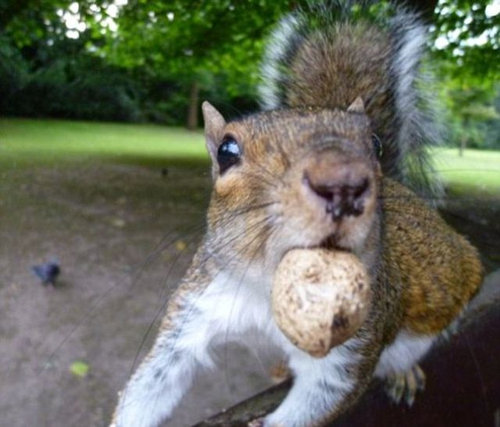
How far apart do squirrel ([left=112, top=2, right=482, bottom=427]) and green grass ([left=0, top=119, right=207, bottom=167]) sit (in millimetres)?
3361

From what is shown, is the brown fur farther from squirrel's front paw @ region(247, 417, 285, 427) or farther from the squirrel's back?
squirrel's front paw @ region(247, 417, 285, 427)

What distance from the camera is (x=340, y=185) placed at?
0.67m

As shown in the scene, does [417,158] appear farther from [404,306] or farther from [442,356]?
[442,356]

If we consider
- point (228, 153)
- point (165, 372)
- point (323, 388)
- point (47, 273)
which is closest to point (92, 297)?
point (47, 273)

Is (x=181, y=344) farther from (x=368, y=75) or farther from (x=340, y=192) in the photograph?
(x=368, y=75)

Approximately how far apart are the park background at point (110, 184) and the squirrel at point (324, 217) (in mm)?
123

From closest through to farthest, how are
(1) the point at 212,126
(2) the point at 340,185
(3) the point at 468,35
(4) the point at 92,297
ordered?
(2) the point at 340,185 < (1) the point at 212,126 < (4) the point at 92,297 < (3) the point at 468,35

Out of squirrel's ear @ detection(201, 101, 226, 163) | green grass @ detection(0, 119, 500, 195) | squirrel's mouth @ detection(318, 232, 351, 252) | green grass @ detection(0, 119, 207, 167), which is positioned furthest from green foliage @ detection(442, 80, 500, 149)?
squirrel's mouth @ detection(318, 232, 351, 252)

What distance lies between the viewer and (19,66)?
3.12 metres

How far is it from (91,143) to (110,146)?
36 cm

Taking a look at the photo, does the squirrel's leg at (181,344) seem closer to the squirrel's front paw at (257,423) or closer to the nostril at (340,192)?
the squirrel's front paw at (257,423)

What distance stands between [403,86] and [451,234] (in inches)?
16.4

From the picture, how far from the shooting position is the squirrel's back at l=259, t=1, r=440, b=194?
61.7 inches

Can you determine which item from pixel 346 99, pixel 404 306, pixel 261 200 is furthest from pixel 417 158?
pixel 261 200
